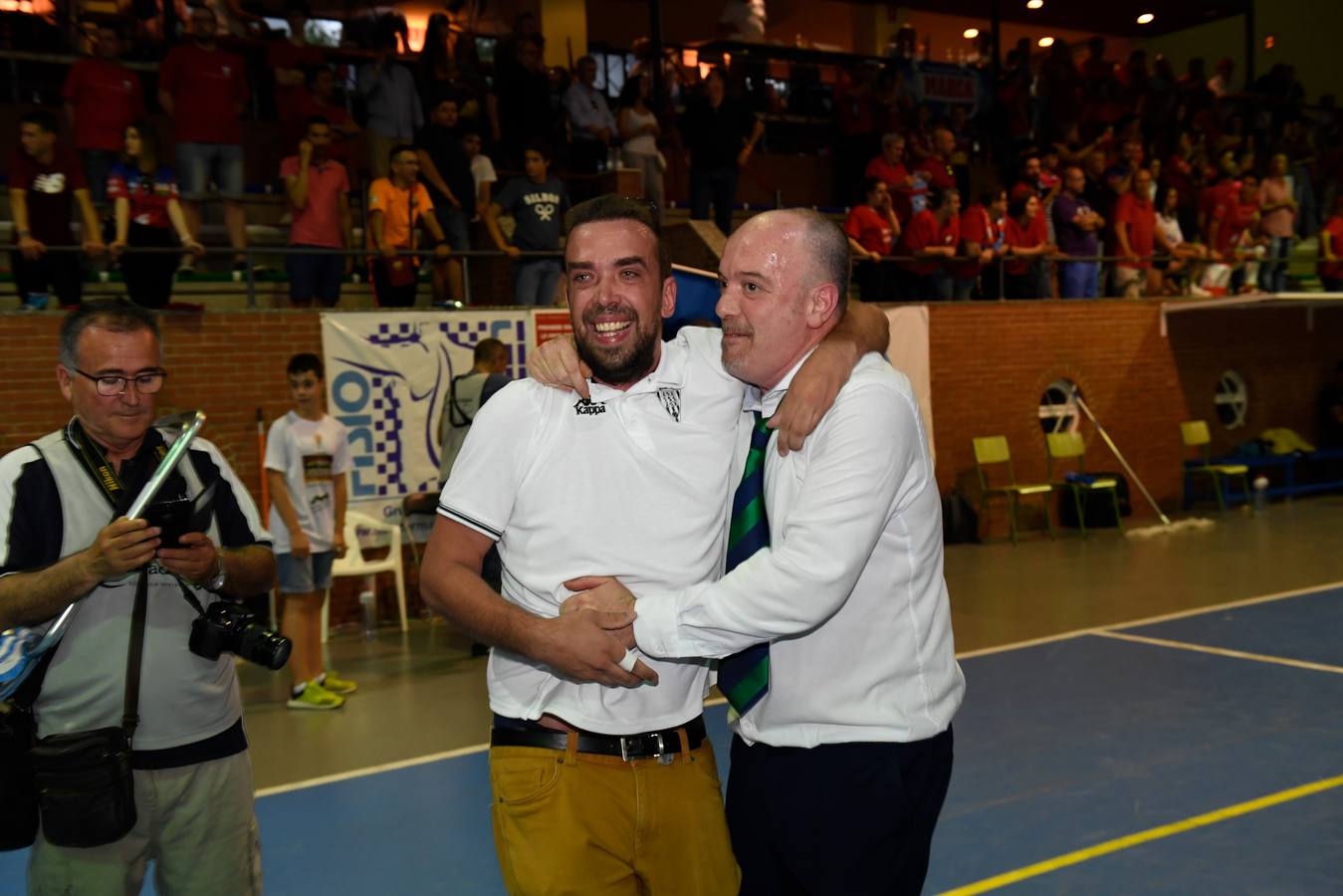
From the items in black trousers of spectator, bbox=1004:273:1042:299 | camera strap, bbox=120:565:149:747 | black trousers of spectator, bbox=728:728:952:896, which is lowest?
black trousers of spectator, bbox=728:728:952:896

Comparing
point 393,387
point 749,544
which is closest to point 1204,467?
point 393,387

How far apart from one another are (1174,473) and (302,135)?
12924 mm

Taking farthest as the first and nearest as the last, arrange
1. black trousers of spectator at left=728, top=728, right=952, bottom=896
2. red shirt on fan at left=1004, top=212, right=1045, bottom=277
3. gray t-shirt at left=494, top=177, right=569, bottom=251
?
red shirt on fan at left=1004, top=212, right=1045, bottom=277, gray t-shirt at left=494, top=177, right=569, bottom=251, black trousers of spectator at left=728, top=728, right=952, bottom=896

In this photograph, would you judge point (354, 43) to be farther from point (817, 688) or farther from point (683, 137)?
point (817, 688)

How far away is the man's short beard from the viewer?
285cm

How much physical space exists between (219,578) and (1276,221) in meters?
19.4

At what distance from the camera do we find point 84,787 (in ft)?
9.60

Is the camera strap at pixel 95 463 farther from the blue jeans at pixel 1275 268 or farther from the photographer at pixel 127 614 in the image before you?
the blue jeans at pixel 1275 268

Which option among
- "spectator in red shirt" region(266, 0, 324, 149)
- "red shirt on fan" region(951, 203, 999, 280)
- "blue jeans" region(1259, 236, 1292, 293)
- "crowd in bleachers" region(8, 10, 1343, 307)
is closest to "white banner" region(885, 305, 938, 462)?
"crowd in bleachers" region(8, 10, 1343, 307)

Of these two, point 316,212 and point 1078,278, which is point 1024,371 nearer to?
point 1078,278

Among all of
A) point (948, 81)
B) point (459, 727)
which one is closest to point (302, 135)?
point (459, 727)

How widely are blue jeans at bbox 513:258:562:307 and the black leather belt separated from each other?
983 cm

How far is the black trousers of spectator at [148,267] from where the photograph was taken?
994cm

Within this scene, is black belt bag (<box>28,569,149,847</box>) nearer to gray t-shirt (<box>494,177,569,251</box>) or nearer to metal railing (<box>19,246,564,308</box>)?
metal railing (<box>19,246,564,308</box>)
